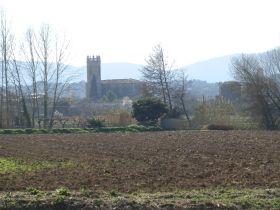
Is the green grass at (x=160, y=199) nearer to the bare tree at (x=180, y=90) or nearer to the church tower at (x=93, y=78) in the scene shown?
the bare tree at (x=180, y=90)

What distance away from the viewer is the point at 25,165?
2083 centimetres

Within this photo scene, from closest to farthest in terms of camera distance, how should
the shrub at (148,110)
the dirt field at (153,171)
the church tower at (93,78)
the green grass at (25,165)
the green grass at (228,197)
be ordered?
the green grass at (228,197)
the dirt field at (153,171)
the green grass at (25,165)
the shrub at (148,110)
the church tower at (93,78)

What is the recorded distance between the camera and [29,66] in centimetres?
7544

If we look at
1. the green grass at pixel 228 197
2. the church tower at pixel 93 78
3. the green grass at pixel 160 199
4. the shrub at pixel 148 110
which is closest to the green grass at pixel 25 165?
the green grass at pixel 160 199

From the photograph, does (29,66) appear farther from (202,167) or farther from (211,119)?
(202,167)

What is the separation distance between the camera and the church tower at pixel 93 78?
13600cm

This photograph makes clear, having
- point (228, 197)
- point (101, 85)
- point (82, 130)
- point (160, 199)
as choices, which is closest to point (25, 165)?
point (160, 199)

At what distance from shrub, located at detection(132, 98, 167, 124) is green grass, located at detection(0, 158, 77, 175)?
4440 centimetres

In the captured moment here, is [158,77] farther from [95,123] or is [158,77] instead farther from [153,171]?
[153,171]

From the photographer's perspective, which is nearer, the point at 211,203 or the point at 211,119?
the point at 211,203

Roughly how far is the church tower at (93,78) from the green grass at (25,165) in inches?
4350

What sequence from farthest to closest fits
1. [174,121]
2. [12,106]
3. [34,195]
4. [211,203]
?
[12,106], [174,121], [34,195], [211,203]

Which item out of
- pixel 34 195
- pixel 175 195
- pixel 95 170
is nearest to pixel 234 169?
pixel 95 170

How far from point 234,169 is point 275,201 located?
289 inches
